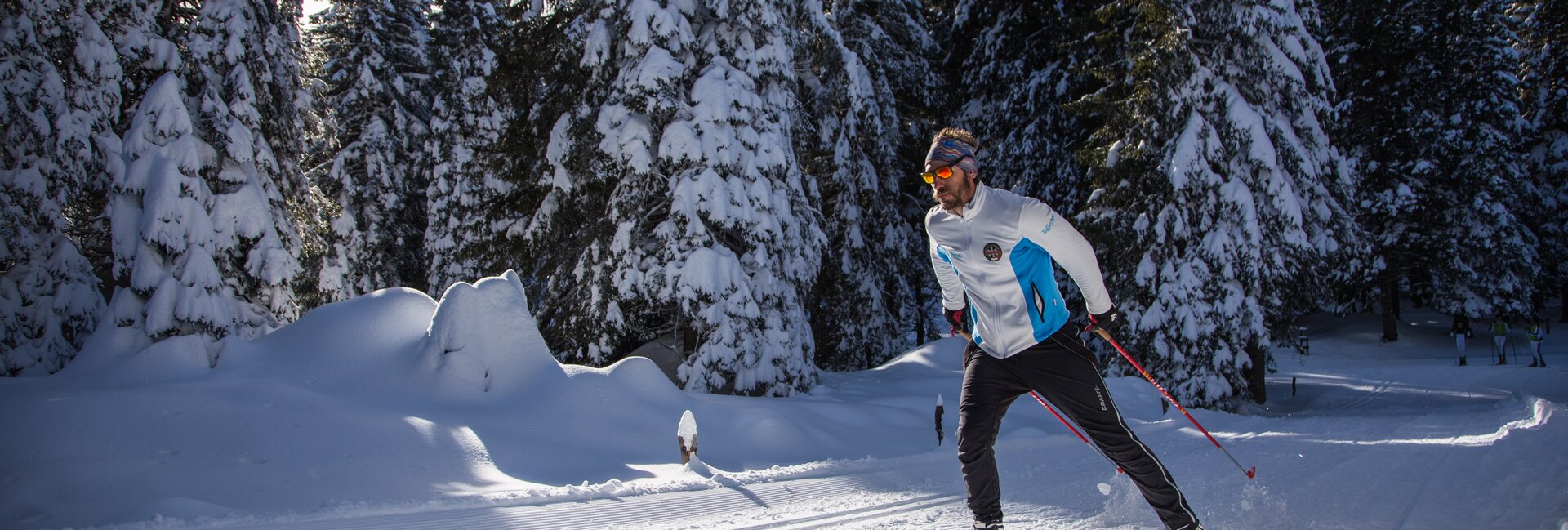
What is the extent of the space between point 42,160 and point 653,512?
13.4 metres

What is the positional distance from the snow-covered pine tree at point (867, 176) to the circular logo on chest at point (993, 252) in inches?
480

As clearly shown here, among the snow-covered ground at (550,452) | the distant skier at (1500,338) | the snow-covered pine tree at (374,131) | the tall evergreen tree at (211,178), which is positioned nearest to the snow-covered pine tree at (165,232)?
the tall evergreen tree at (211,178)

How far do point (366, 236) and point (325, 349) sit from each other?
1717 centimetres

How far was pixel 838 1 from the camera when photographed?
19156 mm

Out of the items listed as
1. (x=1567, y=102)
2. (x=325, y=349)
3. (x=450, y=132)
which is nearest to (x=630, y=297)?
(x=325, y=349)

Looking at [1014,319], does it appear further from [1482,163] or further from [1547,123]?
[1547,123]

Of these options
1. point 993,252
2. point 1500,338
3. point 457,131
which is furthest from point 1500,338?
point 457,131

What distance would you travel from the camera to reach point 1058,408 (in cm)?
379

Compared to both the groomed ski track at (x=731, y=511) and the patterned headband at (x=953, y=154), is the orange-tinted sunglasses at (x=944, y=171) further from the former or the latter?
the groomed ski track at (x=731, y=511)

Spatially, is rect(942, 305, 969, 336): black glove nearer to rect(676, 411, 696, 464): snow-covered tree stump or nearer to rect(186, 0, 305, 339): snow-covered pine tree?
rect(676, 411, 696, 464): snow-covered tree stump

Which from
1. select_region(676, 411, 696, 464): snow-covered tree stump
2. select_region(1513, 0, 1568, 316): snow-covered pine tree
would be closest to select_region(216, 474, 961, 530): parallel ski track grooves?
select_region(676, 411, 696, 464): snow-covered tree stump

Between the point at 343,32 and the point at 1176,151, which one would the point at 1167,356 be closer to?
the point at 1176,151

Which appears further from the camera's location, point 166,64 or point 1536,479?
point 166,64

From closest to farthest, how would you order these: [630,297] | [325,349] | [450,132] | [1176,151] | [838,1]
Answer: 1. [325,349]
2. [630,297]
3. [1176,151]
4. [838,1]
5. [450,132]
